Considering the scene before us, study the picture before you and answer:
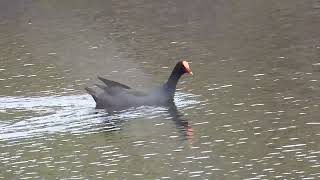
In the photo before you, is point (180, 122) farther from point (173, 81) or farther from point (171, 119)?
point (173, 81)

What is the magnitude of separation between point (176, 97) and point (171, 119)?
2.84 meters

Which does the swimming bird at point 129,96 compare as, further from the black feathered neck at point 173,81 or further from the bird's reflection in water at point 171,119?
the bird's reflection in water at point 171,119

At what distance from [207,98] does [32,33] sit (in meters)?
18.9

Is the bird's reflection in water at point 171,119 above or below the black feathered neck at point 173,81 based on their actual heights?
below

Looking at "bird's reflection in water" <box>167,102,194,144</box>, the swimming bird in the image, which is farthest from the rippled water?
the swimming bird

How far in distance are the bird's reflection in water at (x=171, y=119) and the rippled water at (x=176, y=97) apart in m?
0.04

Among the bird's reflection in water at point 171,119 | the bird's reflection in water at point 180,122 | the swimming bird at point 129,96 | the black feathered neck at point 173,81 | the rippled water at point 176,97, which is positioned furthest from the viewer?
the black feathered neck at point 173,81

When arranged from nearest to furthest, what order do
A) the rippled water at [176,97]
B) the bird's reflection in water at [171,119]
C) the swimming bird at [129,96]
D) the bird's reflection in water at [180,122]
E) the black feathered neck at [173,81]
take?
the rippled water at [176,97]
the bird's reflection in water at [180,122]
the bird's reflection in water at [171,119]
the swimming bird at [129,96]
the black feathered neck at [173,81]

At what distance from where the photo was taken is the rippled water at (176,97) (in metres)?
22.9

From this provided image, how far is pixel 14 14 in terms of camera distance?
180 feet

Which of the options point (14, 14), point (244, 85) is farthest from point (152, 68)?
point (14, 14)

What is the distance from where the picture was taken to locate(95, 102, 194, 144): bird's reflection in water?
84.5 ft

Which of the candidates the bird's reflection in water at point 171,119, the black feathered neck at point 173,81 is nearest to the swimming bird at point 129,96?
the black feathered neck at point 173,81

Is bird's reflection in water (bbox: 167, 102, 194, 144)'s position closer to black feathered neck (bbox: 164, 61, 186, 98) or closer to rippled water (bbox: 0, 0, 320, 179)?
rippled water (bbox: 0, 0, 320, 179)
